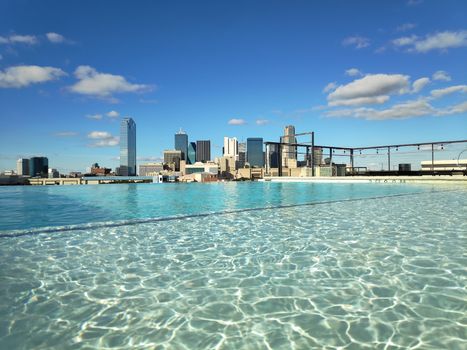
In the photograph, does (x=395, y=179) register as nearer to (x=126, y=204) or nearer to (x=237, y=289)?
(x=126, y=204)

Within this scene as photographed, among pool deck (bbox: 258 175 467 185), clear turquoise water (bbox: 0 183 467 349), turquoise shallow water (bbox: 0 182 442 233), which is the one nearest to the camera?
clear turquoise water (bbox: 0 183 467 349)

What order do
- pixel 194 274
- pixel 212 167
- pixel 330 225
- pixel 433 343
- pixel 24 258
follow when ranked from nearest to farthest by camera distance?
pixel 433 343, pixel 194 274, pixel 24 258, pixel 330 225, pixel 212 167

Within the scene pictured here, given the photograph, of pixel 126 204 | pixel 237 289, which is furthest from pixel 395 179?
pixel 237 289

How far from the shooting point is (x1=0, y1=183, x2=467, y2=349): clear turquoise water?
3488mm

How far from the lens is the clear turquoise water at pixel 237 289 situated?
3.49 meters

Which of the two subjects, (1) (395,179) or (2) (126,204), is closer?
(2) (126,204)

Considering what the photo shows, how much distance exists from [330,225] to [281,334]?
7350mm

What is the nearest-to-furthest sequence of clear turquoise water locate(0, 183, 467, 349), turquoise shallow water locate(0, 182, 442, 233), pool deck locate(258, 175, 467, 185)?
clear turquoise water locate(0, 183, 467, 349)
turquoise shallow water locate(0, 182, 442, 233)
pool deck locate(258, 175, 467, 185)

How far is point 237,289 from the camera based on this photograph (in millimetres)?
4898

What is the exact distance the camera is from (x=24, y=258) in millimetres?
6832

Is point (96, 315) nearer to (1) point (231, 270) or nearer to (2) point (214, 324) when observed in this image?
(2) point (214, 324)

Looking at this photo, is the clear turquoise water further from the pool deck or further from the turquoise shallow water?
the pool deck

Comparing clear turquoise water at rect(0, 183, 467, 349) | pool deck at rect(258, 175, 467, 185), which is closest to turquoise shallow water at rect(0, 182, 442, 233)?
clear turquoise water at rect(0, 183, 467, 349)

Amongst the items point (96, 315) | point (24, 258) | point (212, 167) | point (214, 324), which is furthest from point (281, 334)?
point (212, 167)
